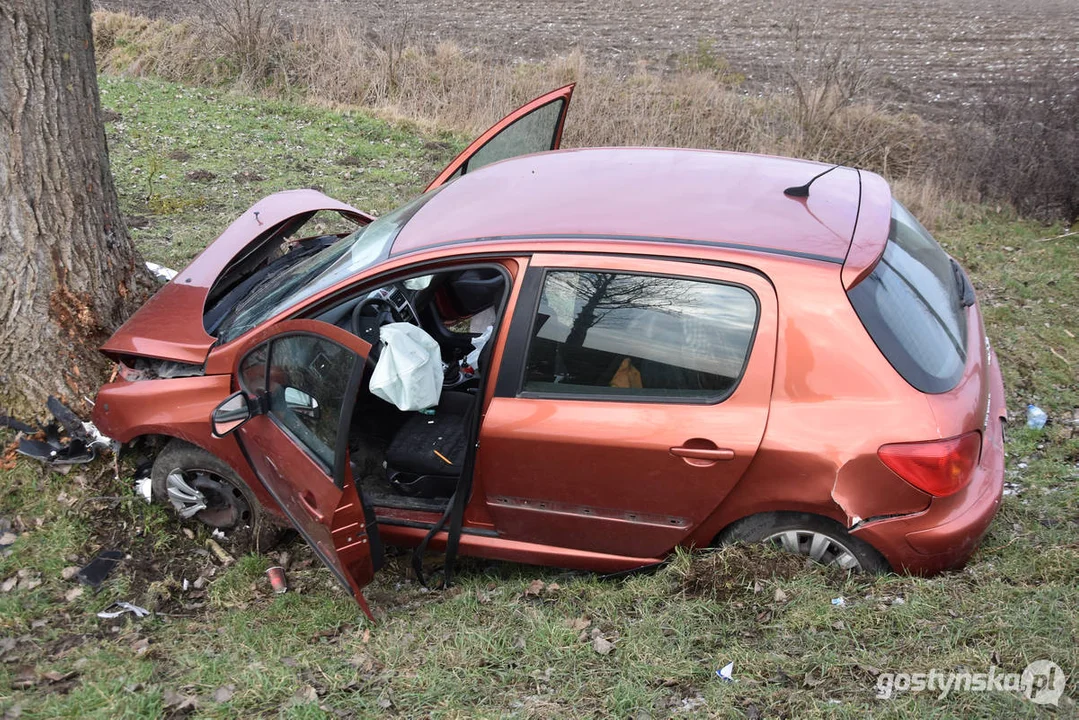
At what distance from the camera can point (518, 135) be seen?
5070 millimetres

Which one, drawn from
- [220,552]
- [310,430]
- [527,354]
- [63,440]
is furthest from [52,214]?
[527,354]

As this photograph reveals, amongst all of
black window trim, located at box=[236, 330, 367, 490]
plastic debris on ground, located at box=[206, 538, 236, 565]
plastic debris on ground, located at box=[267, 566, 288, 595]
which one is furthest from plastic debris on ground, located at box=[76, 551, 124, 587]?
black window trim, located at box=[236, 330, 367, 490]

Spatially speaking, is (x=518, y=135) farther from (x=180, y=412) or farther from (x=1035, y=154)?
(x=1035, y=154)

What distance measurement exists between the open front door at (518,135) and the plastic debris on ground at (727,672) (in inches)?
123

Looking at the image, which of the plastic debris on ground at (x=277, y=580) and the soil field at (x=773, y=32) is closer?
the plastic debris on ground at (x=277, y=580)

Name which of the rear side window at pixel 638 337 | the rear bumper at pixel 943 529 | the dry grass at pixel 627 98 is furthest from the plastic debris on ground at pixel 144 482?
the dry grass at pixel 627 98

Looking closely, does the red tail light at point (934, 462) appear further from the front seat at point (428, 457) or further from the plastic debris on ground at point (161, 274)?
the plastic debris on ground at point (161, 274)

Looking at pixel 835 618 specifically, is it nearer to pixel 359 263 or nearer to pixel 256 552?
pixel 359 263

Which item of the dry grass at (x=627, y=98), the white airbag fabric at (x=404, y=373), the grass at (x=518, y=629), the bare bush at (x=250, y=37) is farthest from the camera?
the bare bush at (x=250, y=37)

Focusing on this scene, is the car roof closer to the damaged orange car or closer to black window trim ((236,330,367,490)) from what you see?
the damaged orange car

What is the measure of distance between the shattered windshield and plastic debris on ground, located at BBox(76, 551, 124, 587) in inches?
52.2

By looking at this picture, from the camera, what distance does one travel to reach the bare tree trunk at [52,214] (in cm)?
450

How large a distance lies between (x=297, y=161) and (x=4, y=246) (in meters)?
5.68

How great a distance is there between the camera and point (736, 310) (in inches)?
129
